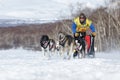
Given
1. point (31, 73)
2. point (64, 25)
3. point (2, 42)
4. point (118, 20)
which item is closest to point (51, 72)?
point (31, 73)

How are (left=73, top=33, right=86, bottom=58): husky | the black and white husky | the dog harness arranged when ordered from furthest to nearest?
the black and white husky → (left=73, top=33, right=86, bottom=58): husky → the dog harness

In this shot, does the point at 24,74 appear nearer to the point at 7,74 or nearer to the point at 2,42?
the point at 7,74

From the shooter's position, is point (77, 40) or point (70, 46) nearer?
point (77, 40)

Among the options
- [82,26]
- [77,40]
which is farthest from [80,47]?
[82,26]

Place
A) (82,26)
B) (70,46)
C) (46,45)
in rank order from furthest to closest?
(46,45), (70,46), (82,26)

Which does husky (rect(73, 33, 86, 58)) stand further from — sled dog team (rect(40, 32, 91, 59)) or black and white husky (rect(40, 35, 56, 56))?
black and white husky (rect(40, 35, 56, 56))

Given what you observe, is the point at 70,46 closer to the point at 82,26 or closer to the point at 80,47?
the point at 80,47

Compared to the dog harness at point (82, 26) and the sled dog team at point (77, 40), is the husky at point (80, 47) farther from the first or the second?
the dog harness at point (82, 26)

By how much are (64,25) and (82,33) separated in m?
69.0

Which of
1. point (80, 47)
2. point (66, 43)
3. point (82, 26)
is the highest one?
point (82, 26)

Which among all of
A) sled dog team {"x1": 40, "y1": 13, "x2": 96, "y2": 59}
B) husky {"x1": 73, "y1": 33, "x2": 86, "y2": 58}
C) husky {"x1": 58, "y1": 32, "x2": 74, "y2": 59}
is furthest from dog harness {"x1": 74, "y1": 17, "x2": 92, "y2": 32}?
husky {"x1": 58, "y1": 32, "x2": 74, "y2": 59}

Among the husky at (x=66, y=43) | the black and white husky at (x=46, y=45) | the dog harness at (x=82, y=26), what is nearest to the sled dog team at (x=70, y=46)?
the husky at (x=66, y=43)

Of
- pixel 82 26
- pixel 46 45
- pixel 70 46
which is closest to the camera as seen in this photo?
pixel 82 26

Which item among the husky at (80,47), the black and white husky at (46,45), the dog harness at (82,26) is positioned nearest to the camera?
the dog harness at (82,26)
